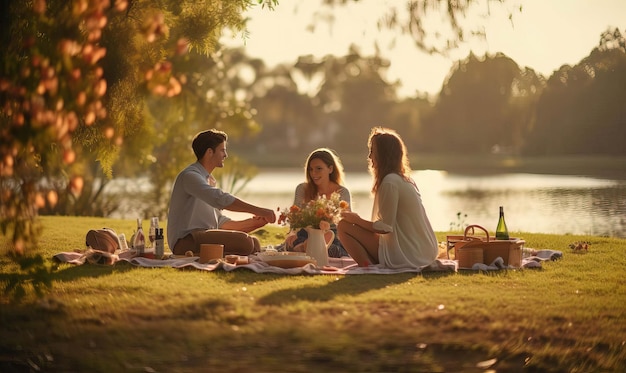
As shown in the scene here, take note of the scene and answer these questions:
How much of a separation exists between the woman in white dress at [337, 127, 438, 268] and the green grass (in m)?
0.31

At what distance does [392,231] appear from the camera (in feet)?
26.9

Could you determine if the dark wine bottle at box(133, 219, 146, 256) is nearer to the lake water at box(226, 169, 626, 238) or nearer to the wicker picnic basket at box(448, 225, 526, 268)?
the wicker picnic basket at box(448, 225, 526, 268)

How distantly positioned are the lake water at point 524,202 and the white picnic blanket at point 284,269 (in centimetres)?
386

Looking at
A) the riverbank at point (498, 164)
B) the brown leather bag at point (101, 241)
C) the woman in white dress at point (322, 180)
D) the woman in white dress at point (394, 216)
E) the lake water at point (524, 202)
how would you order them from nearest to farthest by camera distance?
the woman in white dress at point (394, 216), the woman in white dress at point (322, 180), the brown leather bag at point (101, 241), the lake water at point (524, 202), the riverbank at point (498, 164)

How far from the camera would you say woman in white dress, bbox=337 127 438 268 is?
26.5 feet

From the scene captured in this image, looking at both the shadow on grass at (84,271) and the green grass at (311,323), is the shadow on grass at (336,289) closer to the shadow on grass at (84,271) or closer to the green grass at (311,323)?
the green grass at (311,323)

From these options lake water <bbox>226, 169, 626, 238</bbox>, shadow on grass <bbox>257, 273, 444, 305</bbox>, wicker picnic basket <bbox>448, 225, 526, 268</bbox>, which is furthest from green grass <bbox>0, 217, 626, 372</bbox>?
lake water <bbox>226, 169, 626, 238</bbox>

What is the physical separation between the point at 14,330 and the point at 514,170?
32.7m

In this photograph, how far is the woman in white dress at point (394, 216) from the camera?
8.09 m

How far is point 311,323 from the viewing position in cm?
595

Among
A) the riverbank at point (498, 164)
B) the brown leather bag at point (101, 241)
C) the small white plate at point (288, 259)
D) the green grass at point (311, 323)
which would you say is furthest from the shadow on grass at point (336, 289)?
the riverbank at point (498, 164)

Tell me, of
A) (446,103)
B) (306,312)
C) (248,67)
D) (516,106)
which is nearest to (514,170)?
(516,106)

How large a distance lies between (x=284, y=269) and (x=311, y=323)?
2.23 metres

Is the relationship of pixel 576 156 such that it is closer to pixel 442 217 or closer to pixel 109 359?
pixel 442 217
